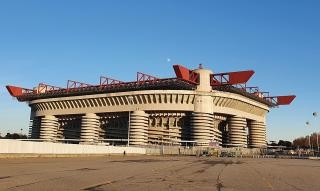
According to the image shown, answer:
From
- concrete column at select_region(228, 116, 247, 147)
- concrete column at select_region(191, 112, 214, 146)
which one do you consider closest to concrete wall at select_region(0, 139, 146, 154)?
concrete column at select_region(191, 112, 214, 146)

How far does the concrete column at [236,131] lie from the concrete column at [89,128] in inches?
1604

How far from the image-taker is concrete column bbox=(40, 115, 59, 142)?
12662cm

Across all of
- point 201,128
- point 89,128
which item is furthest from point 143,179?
point 89,128

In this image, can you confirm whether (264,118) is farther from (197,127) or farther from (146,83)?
(146,83)

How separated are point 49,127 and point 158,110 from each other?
41338mm

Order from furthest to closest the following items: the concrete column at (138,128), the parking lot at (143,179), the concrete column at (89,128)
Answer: the concrete column at (89,128), the concrete column at (138,128), the parking lot at (143,179)

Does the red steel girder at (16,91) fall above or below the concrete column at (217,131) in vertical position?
above

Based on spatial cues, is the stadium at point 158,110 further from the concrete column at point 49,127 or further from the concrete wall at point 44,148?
the concrete wall at point 44,148

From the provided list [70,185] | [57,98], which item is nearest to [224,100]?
[57,98]

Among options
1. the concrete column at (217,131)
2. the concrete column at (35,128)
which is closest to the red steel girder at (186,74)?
the concrete column at (217,131)

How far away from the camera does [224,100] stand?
110750 millimetres

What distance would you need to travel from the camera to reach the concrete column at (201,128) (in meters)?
104

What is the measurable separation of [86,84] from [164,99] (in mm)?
28612

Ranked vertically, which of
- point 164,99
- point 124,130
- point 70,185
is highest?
point 164,99
